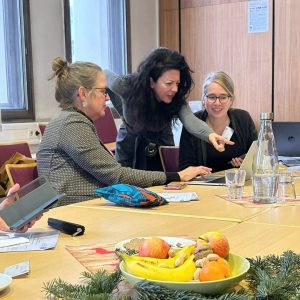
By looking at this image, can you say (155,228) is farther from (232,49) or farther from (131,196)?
(232,49)

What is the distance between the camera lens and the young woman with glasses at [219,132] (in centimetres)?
315

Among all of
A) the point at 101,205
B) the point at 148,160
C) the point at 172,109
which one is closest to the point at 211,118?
the point at 172,109

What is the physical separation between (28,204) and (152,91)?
69.9 inches

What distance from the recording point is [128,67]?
5344 mm

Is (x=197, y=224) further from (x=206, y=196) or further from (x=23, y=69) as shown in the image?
(x=23, y=69)

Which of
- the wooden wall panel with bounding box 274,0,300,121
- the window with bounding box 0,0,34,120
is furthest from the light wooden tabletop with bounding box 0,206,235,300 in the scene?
the wooden wall panel with bounding box 274,0,300,121

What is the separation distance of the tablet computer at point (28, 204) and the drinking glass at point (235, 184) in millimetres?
829

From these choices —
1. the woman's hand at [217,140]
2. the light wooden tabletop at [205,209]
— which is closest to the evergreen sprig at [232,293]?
the light wooden tabletop at [205,209]

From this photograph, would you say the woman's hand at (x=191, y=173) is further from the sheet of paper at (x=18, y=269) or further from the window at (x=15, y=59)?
the window at (x=15, y=59)

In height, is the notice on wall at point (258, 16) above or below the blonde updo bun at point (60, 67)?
above

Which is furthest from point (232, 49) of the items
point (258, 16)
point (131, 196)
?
point (131, 196)

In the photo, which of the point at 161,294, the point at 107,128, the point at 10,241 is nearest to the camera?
the point at 161,294

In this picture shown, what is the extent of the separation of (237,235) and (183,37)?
14.2 ft

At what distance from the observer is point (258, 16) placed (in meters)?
5.02
